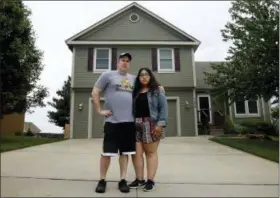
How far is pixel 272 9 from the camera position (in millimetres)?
7555

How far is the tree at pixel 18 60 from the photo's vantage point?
3.89 metres

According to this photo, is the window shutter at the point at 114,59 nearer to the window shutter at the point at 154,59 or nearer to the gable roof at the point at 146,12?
the gable roof at the point at 146,12

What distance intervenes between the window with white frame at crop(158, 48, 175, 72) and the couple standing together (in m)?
8.69

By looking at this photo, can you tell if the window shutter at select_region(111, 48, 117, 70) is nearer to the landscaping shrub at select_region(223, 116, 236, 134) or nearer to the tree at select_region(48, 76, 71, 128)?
the landscaping shrub at select_region(223, 116, 236, 134)

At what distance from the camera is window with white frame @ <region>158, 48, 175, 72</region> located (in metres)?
11.3

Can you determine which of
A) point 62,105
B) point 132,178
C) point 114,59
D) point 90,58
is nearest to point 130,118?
point 132,178

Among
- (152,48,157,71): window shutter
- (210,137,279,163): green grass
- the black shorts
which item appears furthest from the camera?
(152,48,157,71): window shutter

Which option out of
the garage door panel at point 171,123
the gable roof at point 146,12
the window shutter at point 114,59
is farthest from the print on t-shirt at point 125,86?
the gable roof at point 146,12

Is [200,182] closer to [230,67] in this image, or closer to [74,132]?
[230,67]

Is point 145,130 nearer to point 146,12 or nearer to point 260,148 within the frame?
point 260,148

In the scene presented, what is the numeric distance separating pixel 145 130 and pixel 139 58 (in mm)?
9011

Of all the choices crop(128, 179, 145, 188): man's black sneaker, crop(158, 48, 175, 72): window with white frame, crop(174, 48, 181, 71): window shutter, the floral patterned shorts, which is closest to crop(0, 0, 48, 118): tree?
the floral patterned shorts

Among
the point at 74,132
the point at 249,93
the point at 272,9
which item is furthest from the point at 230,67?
the point at 74,132

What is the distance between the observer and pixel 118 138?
2512 millimetres
